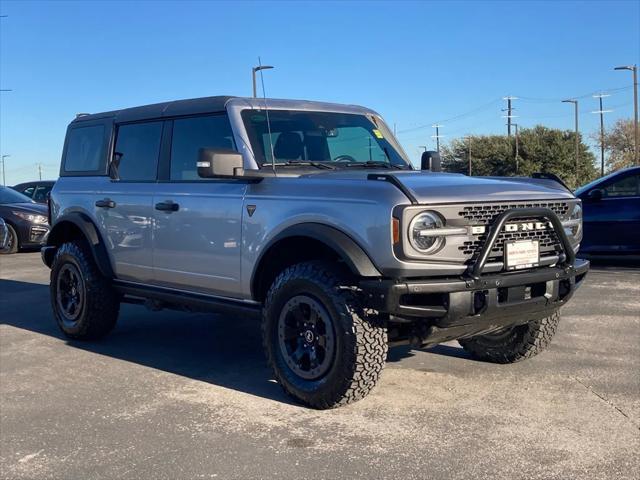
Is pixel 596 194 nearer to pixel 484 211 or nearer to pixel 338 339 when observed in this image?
pixel 484 211

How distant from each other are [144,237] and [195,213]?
741 mm

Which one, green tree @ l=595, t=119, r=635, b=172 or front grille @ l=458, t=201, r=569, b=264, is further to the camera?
green tree @ l=595, t=119, r=635, b=172

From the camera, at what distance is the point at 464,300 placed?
151 inches

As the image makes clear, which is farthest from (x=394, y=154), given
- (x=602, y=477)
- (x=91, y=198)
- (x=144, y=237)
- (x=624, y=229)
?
(x=624, y=229)

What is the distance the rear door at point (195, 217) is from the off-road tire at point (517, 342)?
195 centimetres

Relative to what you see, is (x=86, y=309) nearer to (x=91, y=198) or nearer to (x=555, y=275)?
(x=91, y=198)

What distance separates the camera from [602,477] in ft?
10.7

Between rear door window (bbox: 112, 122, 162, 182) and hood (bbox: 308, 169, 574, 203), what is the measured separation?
1726mm

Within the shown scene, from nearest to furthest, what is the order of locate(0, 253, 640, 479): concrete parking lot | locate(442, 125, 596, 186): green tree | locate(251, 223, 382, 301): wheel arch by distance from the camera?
locate(0, 253, 640, 479): concrete parking lot
locate(251, 223, 382, 301): wheel arch
locate(442, 125, 596, 186): green tree

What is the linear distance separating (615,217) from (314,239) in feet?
25.0

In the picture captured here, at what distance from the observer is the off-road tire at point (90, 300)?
6.09 m

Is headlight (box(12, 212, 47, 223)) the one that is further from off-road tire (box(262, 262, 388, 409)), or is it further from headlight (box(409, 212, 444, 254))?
headlight (box(409, 212, 444, 254))

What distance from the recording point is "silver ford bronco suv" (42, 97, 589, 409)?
3.91 metres

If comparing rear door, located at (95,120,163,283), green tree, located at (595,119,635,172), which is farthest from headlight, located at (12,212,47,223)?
green tree, located at (595,119,635,172)
